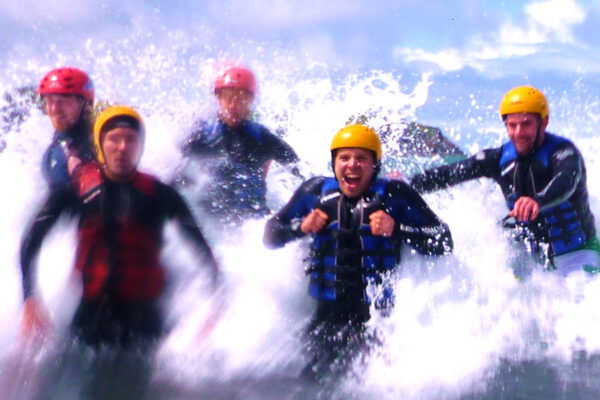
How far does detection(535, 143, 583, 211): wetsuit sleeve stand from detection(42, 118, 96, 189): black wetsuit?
4.23 m

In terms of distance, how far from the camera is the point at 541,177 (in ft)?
24.6

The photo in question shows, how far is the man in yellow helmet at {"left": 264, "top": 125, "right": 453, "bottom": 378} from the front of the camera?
5.84 metres

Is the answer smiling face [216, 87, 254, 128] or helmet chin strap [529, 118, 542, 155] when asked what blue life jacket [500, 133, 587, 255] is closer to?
helmet chin strap [529, 118, 542, 155]

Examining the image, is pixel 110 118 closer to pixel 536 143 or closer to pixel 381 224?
pixel 381 224

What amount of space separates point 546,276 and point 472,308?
46.8 inches

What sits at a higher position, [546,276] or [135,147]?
[135,147]

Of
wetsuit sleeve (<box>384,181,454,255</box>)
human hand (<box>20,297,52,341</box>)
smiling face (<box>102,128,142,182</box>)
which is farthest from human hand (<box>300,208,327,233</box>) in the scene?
human hand (<box>20,297,52,341</box>)

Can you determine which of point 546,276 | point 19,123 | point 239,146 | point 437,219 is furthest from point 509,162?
point 19,123

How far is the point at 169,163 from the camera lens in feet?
28.2

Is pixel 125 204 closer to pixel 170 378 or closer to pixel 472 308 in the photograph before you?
pixel 170 378

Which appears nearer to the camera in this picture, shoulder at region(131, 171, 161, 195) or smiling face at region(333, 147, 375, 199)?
smiling face at region(333, 147, 375, 199)

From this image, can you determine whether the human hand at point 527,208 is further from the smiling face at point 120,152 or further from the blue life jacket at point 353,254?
the smiling face at point 120,152

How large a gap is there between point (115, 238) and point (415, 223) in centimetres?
234

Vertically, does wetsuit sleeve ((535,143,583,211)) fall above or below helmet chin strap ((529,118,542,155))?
below
